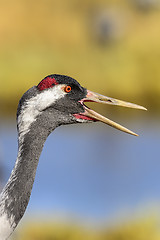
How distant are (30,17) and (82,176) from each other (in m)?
11.6

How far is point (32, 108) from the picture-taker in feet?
12.6

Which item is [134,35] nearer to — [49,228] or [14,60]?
[14,60]

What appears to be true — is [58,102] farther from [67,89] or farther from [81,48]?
[81,48]

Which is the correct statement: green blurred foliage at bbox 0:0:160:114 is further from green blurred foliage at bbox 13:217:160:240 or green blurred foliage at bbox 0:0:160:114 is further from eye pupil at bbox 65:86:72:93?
eye pupil at bbox 65:86:72:93

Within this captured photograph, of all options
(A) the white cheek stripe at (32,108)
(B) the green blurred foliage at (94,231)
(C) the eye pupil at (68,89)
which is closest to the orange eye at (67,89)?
(C) the eye pupil at (68,89)

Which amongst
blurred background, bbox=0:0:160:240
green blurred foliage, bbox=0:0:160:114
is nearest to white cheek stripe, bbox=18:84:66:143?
blurred background, bbox=0:0:160:240

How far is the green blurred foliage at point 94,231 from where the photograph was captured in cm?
888

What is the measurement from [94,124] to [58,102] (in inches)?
475

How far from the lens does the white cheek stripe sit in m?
3.82

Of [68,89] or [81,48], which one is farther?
[81,48]

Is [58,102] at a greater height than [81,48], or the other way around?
[58,102]

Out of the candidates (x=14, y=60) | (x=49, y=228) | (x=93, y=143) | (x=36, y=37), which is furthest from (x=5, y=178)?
(x=36, y=37)

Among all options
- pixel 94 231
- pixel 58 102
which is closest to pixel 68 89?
pixel 58 102

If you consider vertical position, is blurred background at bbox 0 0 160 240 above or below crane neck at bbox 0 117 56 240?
below
